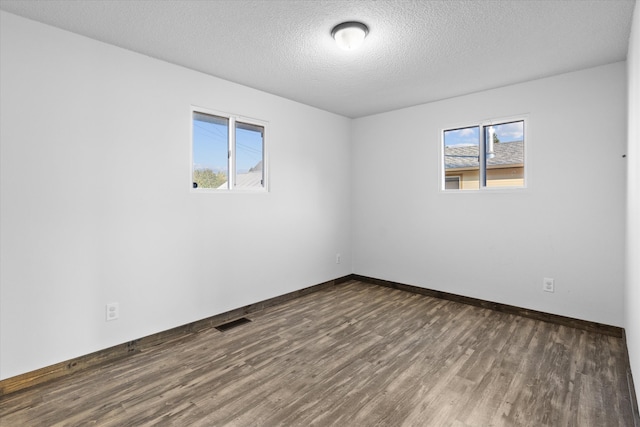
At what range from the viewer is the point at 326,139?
16.0ft

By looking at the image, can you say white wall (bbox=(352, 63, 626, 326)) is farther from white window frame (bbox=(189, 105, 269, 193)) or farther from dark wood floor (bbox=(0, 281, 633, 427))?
white window frame (bbox=(189, 105, 269, 193))

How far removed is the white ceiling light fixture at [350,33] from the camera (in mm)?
2387

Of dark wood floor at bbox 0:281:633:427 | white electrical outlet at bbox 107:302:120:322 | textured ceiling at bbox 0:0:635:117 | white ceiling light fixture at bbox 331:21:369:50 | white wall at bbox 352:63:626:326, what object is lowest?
dark wood floor at bbox 0:281:633:427

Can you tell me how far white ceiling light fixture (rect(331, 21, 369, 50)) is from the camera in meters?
2.39

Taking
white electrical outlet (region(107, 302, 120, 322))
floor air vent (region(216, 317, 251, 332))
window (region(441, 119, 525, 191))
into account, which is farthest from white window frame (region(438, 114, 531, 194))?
white electrical outlet (region(107, 302, 120, 322))

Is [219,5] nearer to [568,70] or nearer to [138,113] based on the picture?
[138,113]

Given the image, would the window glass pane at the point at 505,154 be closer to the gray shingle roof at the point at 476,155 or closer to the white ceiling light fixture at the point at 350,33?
the gray shingle roof at the point at 476,155

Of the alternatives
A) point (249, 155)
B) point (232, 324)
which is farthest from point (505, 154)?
point (232, 324)

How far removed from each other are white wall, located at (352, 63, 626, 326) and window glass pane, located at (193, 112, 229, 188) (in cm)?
236

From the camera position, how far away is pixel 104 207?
8.78ft

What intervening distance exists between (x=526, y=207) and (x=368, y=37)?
2.55 m

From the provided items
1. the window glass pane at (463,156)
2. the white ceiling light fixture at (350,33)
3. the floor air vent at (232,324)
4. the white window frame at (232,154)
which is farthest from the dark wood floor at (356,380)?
the white ceiling light fixture at (350,33)

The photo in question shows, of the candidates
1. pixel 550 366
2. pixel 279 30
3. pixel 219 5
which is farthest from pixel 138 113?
pixel 550 366

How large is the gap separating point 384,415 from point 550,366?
1.53 meters
